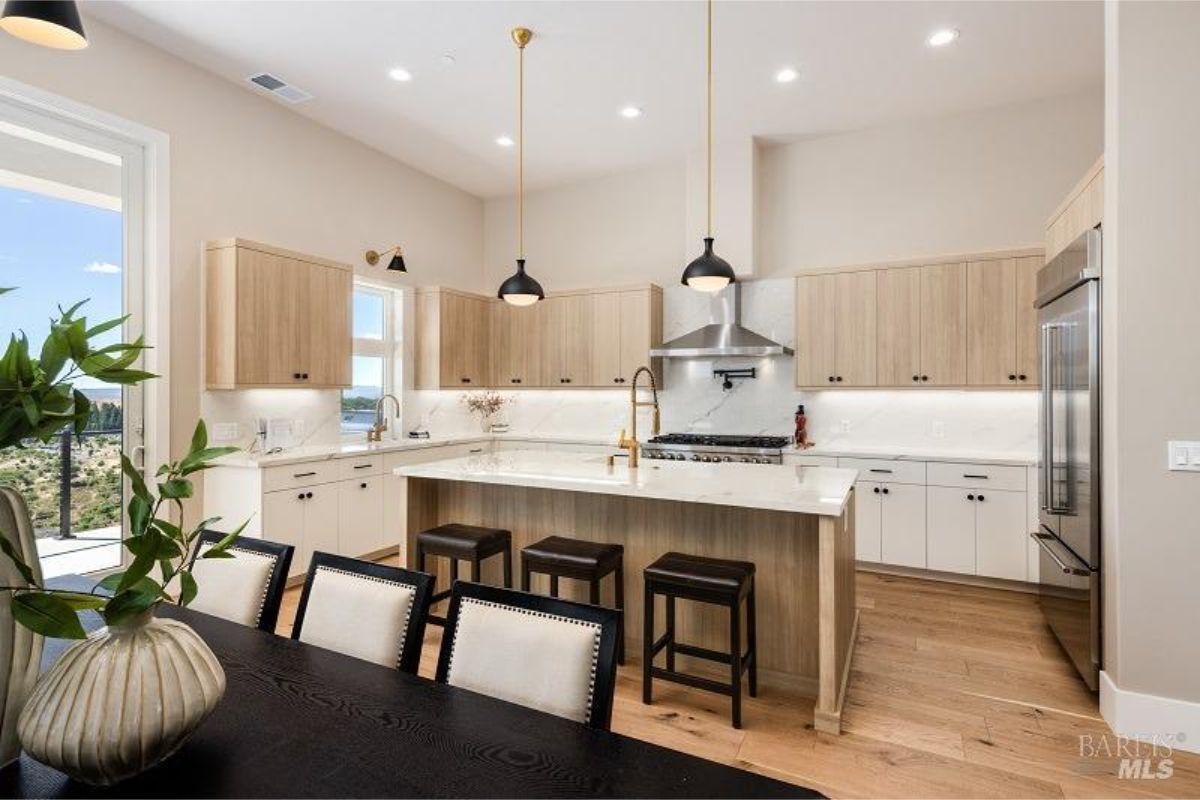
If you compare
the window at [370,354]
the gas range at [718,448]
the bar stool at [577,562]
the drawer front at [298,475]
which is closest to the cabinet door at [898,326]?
the gas range at [718,448]

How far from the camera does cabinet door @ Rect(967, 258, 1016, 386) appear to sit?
172 inches

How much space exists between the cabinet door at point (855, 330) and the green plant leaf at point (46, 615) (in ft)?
15.9

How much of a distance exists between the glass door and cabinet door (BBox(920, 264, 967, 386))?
518cm

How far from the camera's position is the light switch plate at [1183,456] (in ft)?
7.77

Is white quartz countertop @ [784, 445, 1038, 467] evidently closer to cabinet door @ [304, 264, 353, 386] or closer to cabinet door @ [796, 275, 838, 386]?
cabinet door @ [796, 275, 838, 386]

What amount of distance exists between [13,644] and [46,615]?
19 cm

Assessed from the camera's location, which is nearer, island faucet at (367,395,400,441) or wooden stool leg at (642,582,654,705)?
wooden stool leg at (642,582,654,705)

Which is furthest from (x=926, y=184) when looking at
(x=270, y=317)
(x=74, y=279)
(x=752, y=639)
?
(x=74, y=279)

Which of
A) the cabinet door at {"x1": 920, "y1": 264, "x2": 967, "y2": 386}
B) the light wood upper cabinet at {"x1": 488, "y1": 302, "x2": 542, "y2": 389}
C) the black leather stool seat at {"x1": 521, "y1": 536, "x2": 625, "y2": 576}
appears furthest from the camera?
the light wood upper cabinet at {"x1": 488, "y1": 302, "x2": 542, "y2": 389}

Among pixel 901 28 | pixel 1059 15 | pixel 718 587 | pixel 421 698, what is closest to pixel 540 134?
pixel 901 28

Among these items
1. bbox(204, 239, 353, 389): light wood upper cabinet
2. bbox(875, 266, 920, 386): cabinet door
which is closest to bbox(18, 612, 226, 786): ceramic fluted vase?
bbox(204, 239, 353, 389): light wood upper cabinet

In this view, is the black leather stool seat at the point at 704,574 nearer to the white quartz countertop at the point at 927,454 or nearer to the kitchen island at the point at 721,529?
the kitchen island at the point at 721,529

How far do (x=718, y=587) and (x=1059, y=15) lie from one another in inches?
150

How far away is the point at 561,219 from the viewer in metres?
6.49
